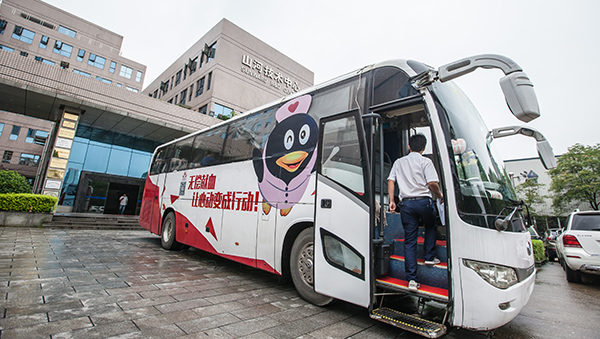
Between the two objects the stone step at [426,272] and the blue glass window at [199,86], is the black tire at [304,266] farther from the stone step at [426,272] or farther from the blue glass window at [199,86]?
the blue glass window at [199,86]

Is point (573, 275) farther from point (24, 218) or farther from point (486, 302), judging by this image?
point (24, 218)

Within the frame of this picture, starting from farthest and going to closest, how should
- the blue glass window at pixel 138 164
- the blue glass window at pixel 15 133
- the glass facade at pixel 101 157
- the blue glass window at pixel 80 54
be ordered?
the blue glass window at pixel 80 54 < the blue glass window at pixel 15 133 < the blue glass window at pixel 138 164 < the glass facade at pixel 101 157

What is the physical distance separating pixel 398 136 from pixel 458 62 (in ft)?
6.37

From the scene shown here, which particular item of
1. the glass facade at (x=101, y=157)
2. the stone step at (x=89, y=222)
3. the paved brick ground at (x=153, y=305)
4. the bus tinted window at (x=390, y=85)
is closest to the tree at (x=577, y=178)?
the bus tinted window at (x=390, y=85)

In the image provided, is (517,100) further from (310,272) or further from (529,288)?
(310,272)

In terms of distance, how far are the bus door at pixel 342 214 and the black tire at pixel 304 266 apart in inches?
14.6

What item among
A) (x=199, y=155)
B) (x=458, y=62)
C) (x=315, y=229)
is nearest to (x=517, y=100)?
(x=458, y=62)

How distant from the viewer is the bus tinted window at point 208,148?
659 cm

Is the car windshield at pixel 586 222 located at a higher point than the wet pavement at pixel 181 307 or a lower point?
higher

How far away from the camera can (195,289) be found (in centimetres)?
441

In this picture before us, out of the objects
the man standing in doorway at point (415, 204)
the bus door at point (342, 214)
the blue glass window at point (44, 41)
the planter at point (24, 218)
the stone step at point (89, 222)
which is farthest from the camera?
the blue glass window at point (44, 41)

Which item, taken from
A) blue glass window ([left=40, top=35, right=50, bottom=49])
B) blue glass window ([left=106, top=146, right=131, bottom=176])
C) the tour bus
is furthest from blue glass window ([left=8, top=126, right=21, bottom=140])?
the tour bus

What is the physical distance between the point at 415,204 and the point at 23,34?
52.1m

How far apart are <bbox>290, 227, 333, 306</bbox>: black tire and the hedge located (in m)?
14.1
